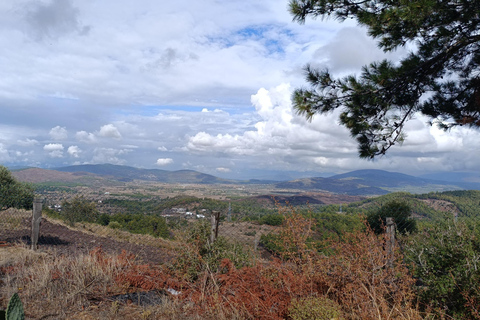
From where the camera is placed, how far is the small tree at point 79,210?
775 inches

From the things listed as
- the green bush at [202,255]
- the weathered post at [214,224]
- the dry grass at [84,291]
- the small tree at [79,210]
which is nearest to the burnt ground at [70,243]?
the green bush at [202,255]

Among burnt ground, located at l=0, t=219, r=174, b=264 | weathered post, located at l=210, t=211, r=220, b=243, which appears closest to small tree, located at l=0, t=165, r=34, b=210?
burnt ground, located at l=0, t=219, r=174, b=264

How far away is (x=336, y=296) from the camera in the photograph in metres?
4.01

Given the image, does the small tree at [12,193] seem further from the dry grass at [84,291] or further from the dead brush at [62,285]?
the dead brush at [62,285]

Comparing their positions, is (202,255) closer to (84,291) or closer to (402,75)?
(84,291)

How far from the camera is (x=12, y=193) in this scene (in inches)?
656

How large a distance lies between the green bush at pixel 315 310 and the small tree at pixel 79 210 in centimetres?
1879

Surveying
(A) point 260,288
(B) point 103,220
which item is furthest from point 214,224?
(B) point 103,220

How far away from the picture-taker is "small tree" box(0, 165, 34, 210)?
16.1 meters

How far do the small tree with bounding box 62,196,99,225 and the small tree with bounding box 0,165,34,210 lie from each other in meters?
2.05

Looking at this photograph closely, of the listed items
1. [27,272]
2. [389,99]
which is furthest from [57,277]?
[389,99]

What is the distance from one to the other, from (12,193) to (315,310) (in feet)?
59.7

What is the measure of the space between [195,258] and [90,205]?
18.2 metres

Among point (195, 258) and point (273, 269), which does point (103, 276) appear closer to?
point (195, 258)
